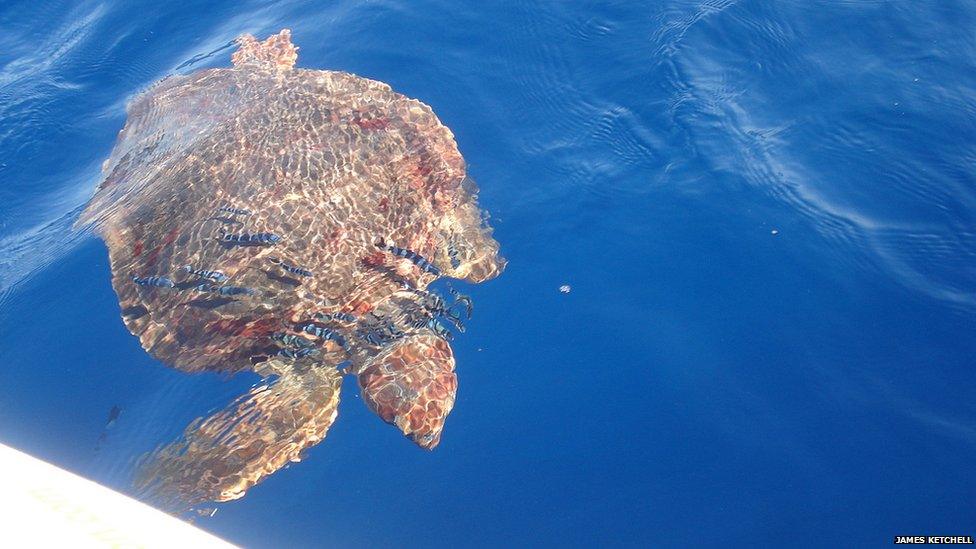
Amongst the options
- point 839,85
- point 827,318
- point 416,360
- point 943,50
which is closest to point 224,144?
point 416,360

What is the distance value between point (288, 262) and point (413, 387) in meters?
1.64

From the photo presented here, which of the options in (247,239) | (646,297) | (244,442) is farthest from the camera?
(646,297)

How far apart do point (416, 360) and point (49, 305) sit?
3.95 meters

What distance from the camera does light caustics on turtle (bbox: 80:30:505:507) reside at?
4.36m

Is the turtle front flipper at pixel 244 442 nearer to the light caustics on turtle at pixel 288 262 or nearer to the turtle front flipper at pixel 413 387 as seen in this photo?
the light caustics on turtle at pixel 288 262

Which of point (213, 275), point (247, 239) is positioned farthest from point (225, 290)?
point (247, 239)

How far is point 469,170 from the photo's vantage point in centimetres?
630

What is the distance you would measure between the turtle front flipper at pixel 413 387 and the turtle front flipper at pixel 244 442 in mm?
409

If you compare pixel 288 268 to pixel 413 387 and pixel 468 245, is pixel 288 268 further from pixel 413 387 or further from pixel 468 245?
pixel 468 245

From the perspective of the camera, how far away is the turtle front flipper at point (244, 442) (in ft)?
13.5

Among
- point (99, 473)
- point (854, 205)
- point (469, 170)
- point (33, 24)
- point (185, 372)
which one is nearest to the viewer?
point (99, 473)

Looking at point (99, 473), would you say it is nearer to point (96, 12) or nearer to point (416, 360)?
point (416, 360)

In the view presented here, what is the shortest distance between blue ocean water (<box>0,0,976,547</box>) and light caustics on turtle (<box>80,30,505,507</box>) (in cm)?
25

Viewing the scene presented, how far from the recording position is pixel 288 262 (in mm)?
4934
